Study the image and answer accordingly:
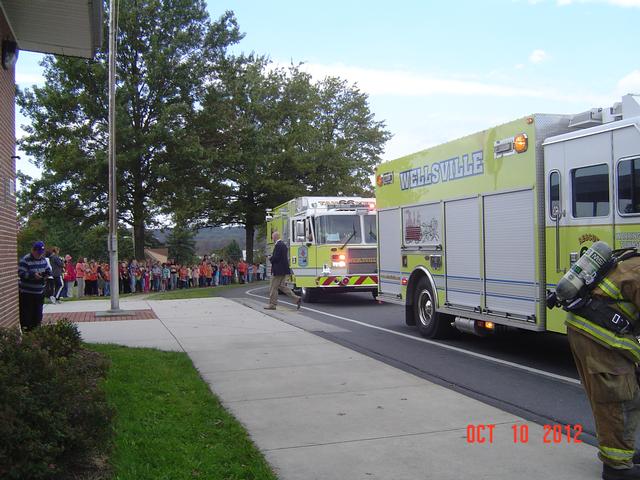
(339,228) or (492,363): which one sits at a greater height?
(339,228)

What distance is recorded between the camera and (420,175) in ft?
35.6

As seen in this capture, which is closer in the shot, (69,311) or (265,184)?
(69,311)

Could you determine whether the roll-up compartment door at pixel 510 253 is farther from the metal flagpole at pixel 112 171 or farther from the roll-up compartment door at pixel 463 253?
the metal flagpole at pixel 112 171

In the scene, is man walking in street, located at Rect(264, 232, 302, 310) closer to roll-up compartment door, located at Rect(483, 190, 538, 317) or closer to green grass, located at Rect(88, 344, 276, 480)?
roll-up compartment door, located at Rect(483, 190, 538, 317)

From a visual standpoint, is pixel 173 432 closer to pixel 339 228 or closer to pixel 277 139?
pixel 339 228

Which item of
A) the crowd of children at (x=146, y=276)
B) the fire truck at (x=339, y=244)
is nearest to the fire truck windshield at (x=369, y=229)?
the fire truck at (x=339, y=244)

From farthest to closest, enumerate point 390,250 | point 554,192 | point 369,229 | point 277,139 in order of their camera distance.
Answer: point 277,139 < point 369,229 < point 390,250 < point 554,192

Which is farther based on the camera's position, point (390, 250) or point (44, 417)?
point (390, 250)

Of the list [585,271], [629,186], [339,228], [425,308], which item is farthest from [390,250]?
[585,271]

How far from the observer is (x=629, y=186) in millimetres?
6656

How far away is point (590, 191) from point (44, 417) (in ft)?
19.6

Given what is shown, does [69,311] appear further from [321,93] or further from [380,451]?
[321,93]

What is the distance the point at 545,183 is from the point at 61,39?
783 cm

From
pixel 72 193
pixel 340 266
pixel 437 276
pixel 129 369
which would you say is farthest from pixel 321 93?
pixel 129 369
